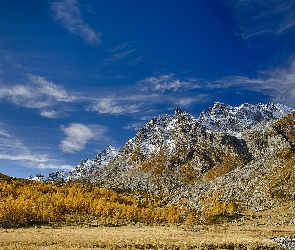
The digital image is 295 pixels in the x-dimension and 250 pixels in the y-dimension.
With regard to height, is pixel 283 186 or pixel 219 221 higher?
pixel 283 186

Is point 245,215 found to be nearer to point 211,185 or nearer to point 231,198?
point 231,198

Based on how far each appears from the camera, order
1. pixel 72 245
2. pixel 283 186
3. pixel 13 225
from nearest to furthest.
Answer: pixel 72 245 < pixel 13 225 < pixel 283 186

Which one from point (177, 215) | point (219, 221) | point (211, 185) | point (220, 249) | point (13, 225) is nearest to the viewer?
point (220, 249)

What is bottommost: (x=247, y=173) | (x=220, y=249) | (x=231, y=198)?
(x=220, y=249)

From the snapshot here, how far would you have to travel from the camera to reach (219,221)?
96.2m

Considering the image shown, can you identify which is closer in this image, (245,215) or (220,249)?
(220,249)

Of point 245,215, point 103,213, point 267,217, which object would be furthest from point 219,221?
point 103,213

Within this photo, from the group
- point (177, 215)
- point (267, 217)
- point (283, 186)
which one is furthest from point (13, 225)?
point (283, 186)

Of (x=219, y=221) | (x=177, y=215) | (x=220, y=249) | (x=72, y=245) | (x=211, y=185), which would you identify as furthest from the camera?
(x=211, y=185)

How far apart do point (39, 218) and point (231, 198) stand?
79.7 m

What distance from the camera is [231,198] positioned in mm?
123438

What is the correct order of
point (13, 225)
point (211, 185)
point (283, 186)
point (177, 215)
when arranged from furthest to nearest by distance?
point (211, 185) → point (177, 215) → point (283, 186) → point (13, 225)

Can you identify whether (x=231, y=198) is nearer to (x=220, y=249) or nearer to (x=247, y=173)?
(x=247, y=173)

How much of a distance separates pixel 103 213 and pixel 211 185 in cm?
6272
